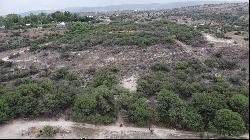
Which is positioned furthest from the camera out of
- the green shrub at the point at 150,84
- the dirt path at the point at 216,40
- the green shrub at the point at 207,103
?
the dirt path at the point at 216,40

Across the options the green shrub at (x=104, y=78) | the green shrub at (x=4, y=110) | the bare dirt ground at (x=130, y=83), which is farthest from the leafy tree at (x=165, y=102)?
the green shrub at (x=4, y=110)

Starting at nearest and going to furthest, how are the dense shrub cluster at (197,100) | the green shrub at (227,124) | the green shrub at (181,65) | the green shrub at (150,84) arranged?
the green shrub at (227,124) → the dense shrub cluster at (197,100) → the green shrub at (150,84) → the green shrub at (181,65)

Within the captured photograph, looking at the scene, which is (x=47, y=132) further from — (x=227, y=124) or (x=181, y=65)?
(x=181, y=65)

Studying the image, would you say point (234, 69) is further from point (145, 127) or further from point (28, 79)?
point (28, 79)

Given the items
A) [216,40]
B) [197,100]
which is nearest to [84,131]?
[197,100]

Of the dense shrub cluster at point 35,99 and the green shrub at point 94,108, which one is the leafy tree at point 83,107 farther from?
the dense shrub cluster at point 35,99

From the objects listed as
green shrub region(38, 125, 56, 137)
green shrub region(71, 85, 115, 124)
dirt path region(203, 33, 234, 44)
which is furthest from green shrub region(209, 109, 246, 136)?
dirt path region(203, 33, 234, 44)
